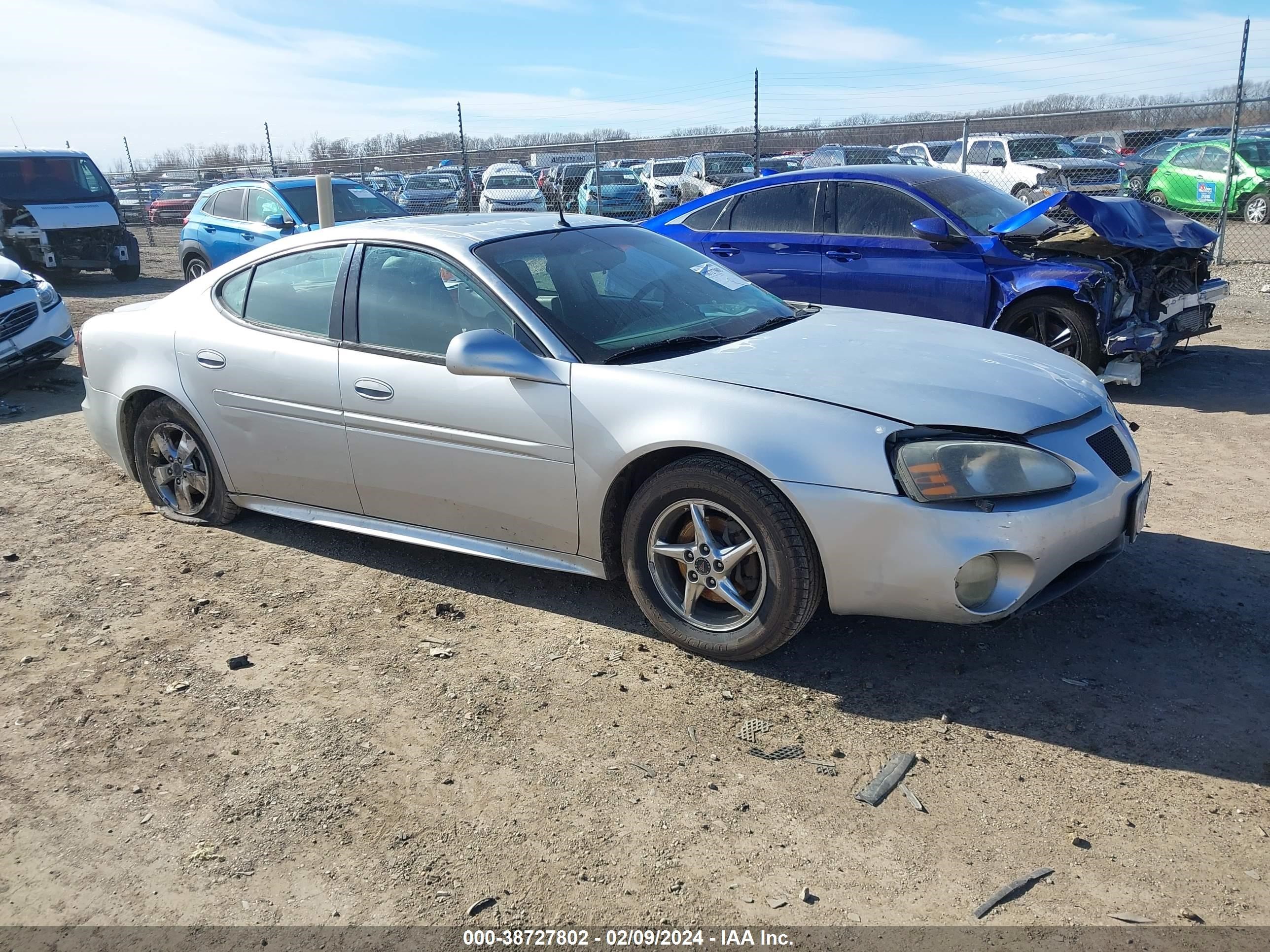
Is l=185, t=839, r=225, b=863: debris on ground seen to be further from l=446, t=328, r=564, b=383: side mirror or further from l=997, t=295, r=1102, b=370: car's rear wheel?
l=997, t=295, r=1102, b=370: car's rear wheel

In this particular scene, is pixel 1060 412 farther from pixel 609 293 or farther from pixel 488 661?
pixel 488 661

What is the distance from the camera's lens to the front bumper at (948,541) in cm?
312

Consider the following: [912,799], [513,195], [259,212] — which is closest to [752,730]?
[912,799]

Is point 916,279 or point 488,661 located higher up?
point 916,279

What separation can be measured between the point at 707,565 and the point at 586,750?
768 millimetres

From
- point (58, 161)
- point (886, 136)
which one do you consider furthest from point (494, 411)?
point (886, 136)

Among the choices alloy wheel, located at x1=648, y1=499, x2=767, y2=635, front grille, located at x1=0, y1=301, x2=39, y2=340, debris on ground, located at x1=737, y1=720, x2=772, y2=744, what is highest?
front grille, located at x1=0, y1=301, x2=39, y2=340

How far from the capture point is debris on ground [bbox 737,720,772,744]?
3169mm

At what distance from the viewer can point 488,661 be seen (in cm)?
372

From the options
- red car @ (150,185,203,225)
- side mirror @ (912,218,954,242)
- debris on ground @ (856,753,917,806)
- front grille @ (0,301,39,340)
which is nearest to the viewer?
debris on ground @ (856,753,917,806)

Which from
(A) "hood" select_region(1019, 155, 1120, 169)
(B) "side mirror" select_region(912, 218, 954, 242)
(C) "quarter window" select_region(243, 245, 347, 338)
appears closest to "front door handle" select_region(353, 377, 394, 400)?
(C) "quarter window" select_region(243, 245, 347, 338)

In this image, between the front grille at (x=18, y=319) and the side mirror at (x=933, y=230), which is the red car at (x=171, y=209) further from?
the side mirror at (x=933, y=230)

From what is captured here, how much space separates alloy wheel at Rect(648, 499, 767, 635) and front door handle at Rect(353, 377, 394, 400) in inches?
50.6

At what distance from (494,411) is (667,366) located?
27.2 inches
